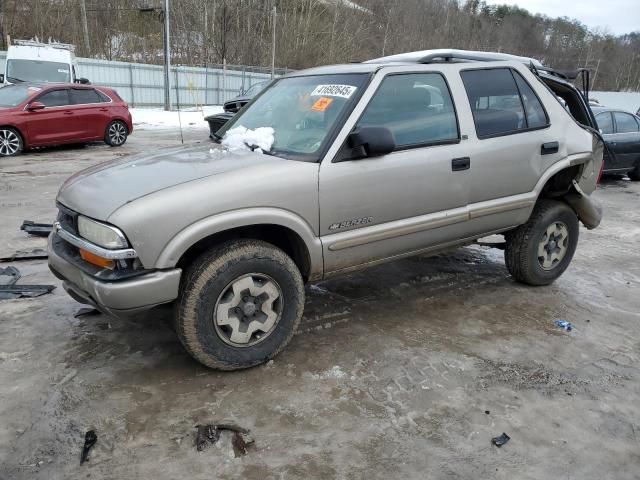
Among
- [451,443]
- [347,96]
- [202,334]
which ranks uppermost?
[347,96]

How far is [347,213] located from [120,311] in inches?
57.9

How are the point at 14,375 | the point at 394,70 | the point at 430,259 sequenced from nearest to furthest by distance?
the point at 14,375
the point at 394,70
the point at 430,259

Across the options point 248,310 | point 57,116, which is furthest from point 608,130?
point 57,116

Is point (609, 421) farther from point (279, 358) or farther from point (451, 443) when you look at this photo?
point (279, 358)

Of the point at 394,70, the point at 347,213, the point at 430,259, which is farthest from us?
the point at 430,259

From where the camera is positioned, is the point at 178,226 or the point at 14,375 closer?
the point at 178,226

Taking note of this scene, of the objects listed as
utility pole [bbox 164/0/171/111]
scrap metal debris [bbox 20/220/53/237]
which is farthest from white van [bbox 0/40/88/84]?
scrap metal debris [bbox 20/220/53/237]

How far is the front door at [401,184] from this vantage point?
324cm

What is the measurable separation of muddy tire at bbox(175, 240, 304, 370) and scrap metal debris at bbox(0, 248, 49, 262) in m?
2.87

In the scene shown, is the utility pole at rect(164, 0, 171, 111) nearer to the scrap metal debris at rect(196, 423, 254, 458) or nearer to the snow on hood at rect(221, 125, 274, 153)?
the snow on hood at rect(221, 125, 274, 153)

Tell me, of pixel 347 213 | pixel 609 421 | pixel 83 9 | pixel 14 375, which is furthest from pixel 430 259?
pixel 83 9

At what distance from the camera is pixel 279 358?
11.0 feet

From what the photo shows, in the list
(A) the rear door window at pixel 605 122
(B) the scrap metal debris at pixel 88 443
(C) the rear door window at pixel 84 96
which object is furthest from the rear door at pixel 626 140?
(C) the rear door window at pixel 84 96

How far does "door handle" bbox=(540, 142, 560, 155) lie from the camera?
4160 millimetres
